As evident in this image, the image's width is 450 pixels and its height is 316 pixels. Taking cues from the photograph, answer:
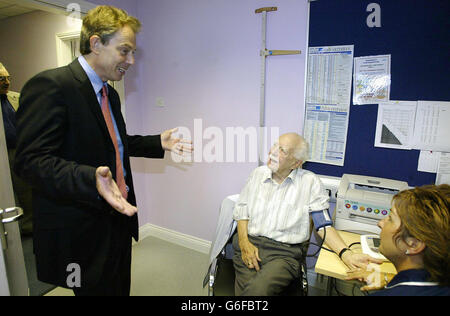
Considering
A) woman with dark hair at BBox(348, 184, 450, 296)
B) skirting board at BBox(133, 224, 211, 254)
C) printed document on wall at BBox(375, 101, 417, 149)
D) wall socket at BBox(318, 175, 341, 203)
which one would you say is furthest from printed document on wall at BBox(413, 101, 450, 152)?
skirting board at BBox(133, 224, 211, 254)

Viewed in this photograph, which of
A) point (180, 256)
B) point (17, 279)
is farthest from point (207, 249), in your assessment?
point (17, 279)

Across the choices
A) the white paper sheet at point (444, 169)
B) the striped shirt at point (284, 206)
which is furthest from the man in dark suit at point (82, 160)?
the white paper sheet at point (444, 169)

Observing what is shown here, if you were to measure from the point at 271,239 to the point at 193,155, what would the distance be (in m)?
1.28

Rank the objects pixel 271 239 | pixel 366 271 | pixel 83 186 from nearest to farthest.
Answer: pixel 83 186
pixel 366 271
pixel 271 239

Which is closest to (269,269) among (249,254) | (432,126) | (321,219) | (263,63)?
(249,254)

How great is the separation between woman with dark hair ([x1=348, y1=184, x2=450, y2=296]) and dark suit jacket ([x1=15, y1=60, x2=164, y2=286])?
3.69ft

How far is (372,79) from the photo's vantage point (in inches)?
72.9

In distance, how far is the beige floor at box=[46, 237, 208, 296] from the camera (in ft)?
7.20

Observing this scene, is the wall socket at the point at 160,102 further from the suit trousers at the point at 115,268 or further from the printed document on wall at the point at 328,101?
the suit trousers at the point at 115,268

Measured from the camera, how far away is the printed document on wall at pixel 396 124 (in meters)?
1.79

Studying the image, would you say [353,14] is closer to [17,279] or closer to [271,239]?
[271,239]

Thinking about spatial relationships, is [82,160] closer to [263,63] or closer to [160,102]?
[263,63]

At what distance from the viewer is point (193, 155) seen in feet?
8.80

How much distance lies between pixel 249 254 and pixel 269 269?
16 cm
